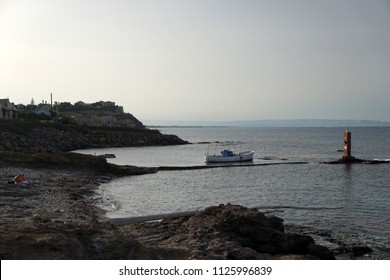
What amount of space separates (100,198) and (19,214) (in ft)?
33.0

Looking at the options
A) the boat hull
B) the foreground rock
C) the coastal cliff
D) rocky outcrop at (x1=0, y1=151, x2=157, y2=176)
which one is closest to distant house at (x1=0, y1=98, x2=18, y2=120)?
the coastal cliff

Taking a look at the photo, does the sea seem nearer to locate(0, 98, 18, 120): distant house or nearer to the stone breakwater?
the stone breakwater

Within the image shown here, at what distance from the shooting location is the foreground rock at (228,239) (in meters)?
12.4

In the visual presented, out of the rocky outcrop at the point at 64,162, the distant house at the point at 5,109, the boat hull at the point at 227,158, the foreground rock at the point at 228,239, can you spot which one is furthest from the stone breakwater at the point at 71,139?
the foreground rock at the point at 228,239

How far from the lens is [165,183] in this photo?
1447 inches

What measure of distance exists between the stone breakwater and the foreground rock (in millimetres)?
45544

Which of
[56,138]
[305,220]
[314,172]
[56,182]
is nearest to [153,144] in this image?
[56,138]

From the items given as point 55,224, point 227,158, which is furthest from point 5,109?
point 55,224

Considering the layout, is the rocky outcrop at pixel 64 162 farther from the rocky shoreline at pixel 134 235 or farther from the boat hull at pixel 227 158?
the boat hull at pixel 227 158

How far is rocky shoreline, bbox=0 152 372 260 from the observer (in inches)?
411

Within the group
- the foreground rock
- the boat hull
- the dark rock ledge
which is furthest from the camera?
the boat hull

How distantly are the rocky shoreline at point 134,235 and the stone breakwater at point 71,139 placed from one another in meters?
38.2

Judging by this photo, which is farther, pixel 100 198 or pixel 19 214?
pixel 100 198

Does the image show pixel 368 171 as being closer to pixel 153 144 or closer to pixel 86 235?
pixel 86 235
